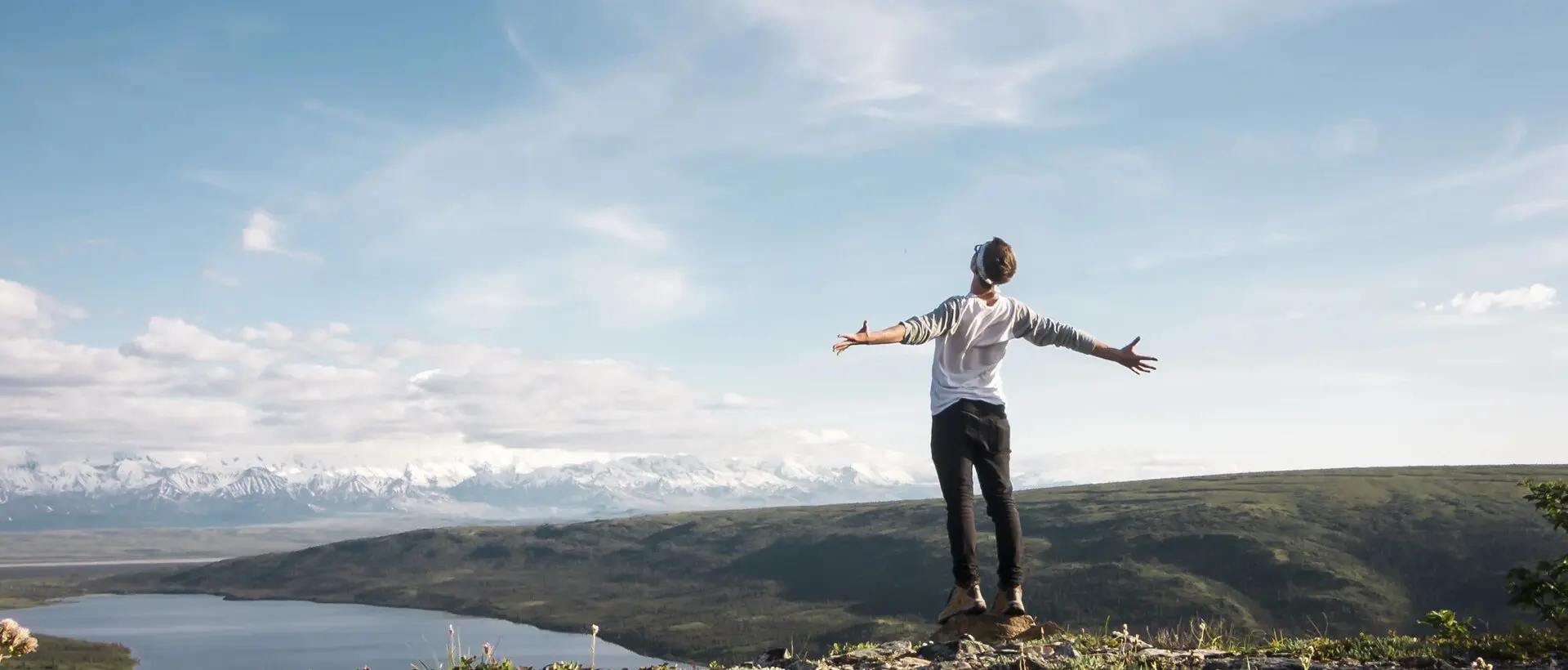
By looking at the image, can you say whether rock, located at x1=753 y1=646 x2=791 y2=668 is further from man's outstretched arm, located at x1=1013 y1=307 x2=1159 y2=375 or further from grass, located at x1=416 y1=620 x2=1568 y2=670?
man's outstretched arm, located at x1=1013 y1=307 x2=1159 y2=375

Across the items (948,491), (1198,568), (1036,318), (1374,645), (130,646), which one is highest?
(1036,318)

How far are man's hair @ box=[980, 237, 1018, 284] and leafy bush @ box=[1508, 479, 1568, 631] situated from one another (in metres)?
4.37

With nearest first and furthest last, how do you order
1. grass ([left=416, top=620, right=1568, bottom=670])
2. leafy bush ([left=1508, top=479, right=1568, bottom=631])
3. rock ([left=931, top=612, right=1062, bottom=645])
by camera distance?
grass ([left=416, top=620, right=1568, bottom=670]), leafy bush ([left=1508, top=479, right=1568, bottom=631]), rock ([left=931, top=612, right=1062, bottom=645])

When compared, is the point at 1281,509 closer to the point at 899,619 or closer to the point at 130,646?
the point at 899,619

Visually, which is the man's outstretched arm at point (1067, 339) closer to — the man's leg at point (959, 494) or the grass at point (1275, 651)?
the man's leg at point (959, 494)

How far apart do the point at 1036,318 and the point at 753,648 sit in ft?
575

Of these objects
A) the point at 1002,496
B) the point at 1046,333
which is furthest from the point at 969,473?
the point at 1046,333

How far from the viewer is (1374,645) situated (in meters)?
8.12

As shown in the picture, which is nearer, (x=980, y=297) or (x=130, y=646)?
(x=980, y=297)

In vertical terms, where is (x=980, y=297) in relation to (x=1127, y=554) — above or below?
above

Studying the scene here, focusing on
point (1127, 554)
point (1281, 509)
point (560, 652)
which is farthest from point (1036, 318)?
point (1281, 509)

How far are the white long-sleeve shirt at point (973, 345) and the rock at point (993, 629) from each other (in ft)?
6.23

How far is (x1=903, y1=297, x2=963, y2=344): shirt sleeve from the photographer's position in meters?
8.71

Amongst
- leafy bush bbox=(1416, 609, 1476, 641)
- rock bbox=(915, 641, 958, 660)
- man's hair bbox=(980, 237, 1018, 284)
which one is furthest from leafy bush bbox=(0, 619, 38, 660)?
leafy bush bbox=(1416, 609, 1476, 641)
